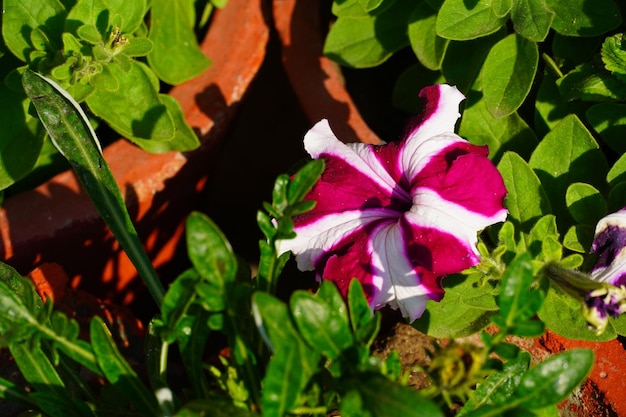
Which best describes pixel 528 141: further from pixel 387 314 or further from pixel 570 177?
pixel 387 314

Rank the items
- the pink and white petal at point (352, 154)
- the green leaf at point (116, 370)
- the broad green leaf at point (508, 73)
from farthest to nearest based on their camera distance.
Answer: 1. the broad green leaf at point (508, 73)
2. the pink and white petal at point (352, 154)
3. the green leaf at point (116, 370)

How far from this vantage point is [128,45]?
0.96 metres

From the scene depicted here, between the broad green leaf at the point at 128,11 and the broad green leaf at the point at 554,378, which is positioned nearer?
the broad green leaf at the point at 554,378

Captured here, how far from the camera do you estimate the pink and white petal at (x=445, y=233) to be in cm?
73

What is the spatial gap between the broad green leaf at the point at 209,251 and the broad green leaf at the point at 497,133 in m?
0.46

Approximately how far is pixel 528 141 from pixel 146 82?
1.69 feet

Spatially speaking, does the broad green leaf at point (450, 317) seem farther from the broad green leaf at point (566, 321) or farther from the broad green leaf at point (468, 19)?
the broad green leaf at point (468, 19)

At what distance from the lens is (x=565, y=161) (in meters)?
0.93

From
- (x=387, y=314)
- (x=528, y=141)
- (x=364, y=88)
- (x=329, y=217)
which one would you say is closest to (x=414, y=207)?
(x=329, y=217)

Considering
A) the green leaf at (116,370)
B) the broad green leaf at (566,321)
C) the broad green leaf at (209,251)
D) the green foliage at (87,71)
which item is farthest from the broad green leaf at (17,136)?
the broad green leaf at (566,321)

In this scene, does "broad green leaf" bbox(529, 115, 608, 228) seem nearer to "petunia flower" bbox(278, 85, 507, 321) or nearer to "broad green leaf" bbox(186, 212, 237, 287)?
"petunia flower" bbox(278, 85, 507, 321)

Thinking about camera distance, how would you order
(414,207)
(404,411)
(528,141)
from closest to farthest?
(404,411) → (414,207) → (528,141)

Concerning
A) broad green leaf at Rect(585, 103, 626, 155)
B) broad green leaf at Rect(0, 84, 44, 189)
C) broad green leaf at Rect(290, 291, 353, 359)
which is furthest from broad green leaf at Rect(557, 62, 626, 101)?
broad green leaf at Rect(0, 84, 44, 189)

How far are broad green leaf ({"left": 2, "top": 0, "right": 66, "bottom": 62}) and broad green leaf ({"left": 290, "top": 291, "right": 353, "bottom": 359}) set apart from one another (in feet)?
1.83
